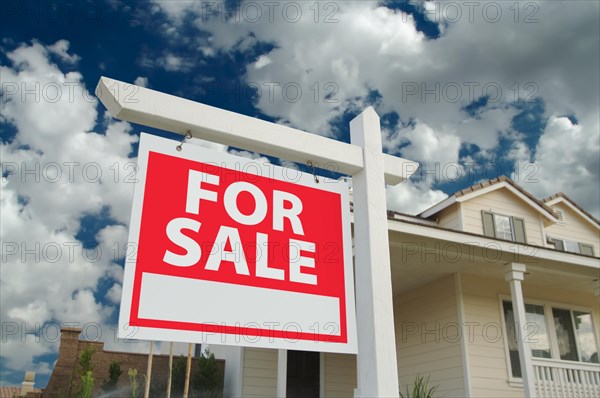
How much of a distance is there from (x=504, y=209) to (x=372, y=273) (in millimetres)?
12875

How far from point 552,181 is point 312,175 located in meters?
18.4

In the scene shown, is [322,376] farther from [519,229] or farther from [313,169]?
[313,169]

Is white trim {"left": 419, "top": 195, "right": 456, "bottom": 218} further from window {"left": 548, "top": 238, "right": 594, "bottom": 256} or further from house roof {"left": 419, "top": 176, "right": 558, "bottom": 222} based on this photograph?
window {"left": 548, "top": 238, "right": 594, "bottom": 256}

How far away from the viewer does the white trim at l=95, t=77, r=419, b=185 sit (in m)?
1.84

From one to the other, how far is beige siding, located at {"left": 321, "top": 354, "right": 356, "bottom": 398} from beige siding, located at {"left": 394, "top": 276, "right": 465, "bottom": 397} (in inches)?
42.4

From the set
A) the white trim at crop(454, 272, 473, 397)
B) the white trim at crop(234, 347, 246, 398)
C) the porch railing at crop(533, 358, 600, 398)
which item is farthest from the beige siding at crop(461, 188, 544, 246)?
the white trim at crop(234, 347, 246, 398)

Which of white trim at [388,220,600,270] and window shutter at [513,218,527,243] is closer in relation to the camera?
white trim at [388,220,600,270]

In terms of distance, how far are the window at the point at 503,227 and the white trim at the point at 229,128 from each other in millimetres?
11698

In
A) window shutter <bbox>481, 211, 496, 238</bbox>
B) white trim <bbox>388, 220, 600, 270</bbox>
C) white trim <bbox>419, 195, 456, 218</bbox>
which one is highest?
white trim <bbox>419, 195, 456, 218</bbox>

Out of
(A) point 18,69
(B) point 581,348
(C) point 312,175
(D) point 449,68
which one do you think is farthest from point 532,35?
(C) point 312,175

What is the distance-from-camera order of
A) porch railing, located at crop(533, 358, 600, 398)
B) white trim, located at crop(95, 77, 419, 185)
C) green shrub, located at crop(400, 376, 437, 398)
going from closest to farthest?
white trim, located at crop(95, 77, 419, 185) < green shrub, located at crop(400, 376, 437, 398) < porch railing, located at crop(533, 358, 600, 398)

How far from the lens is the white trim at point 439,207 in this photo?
42.5 feet

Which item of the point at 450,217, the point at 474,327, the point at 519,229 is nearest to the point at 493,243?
the point at 474,327

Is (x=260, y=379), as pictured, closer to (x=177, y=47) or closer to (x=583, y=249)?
(x=177, y=47)
